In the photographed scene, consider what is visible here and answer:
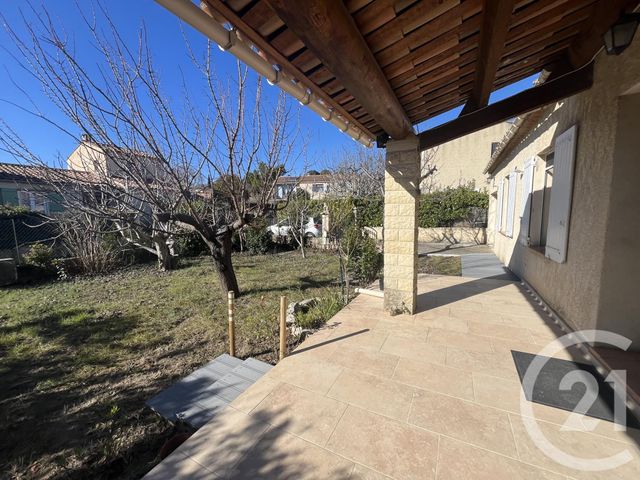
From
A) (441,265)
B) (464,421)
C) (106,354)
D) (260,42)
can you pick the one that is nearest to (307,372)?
(464,421)

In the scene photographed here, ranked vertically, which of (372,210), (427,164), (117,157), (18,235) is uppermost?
(427,164)

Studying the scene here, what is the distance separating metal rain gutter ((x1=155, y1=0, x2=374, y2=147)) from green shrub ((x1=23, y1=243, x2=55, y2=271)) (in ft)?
31.7

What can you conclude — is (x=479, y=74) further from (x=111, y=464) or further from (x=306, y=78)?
(x=111, y=464)

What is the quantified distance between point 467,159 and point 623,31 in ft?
75.9

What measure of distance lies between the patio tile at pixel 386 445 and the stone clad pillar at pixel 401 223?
87.0 inches

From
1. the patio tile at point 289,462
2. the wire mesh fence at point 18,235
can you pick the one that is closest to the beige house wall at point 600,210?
the patio tile at point 289,462

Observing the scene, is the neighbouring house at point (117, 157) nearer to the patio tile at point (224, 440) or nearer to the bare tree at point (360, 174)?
the patio tile at point (224, 440)

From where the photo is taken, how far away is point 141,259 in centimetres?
1029

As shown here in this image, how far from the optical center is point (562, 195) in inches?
145

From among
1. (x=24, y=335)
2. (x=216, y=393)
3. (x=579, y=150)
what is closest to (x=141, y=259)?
(x=24, y=335)

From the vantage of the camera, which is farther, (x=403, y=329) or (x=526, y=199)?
(x=526, y=199)

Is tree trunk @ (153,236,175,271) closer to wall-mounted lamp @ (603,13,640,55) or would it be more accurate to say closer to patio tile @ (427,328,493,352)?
patio tile @ (427,328,493,352)

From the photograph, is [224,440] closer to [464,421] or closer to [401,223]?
[464,421]

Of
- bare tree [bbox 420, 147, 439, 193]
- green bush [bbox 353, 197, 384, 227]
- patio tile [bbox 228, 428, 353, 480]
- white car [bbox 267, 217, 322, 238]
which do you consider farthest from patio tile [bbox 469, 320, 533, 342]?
green bush [bbox 353, 197, 384, 227]
